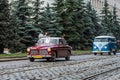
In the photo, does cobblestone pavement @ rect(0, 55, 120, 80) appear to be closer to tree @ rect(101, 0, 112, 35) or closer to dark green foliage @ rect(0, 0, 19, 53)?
dark green foliage @ rect(0, 0, 19, 53)

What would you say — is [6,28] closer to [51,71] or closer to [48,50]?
[48,50]

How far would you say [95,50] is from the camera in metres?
47.8

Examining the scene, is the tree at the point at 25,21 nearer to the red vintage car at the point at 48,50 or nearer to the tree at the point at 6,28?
the tree at the point at 6,28

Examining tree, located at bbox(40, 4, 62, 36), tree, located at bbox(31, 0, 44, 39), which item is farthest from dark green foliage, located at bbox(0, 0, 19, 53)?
tree, located at bbox(40, 4, 62, 36)

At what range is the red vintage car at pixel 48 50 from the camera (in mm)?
28873

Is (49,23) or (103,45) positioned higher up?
(49,23)

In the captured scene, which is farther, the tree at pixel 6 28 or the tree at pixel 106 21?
the tree at pixel 106 21

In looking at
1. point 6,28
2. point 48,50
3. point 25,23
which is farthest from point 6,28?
point 48,50

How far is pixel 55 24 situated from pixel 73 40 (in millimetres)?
5895

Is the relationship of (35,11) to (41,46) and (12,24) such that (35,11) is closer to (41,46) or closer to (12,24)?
(12,24)

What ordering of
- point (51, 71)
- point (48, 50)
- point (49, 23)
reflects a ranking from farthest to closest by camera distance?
point (49, 23), point (48, 50), point (51, 71)

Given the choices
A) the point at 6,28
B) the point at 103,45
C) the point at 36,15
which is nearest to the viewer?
the point at 6,28

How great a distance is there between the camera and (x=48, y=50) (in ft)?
94.5

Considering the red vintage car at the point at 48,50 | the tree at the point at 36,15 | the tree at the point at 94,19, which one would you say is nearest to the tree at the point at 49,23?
the tree at the point at 36,15
